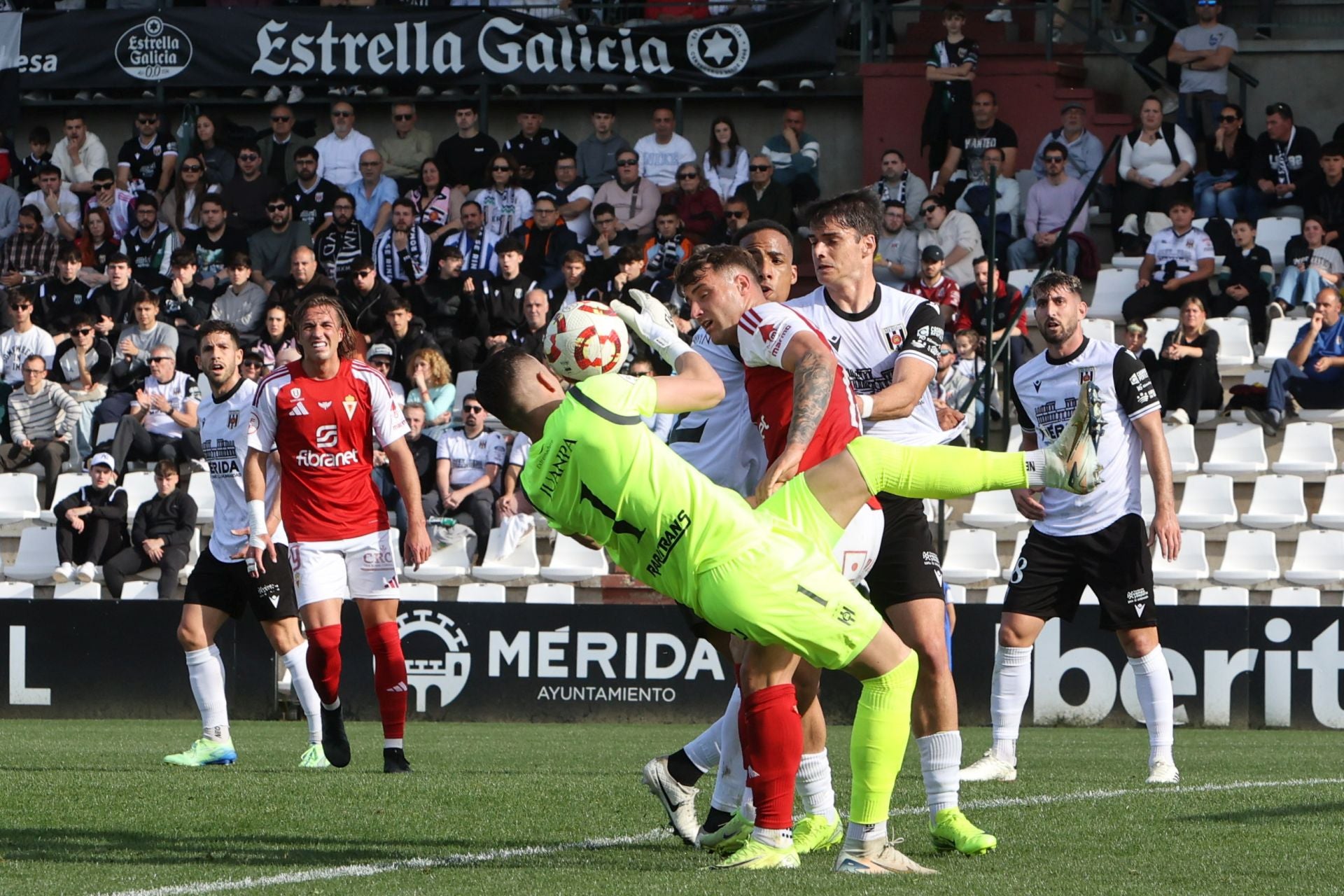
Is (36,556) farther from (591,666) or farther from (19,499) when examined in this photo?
(591,666)

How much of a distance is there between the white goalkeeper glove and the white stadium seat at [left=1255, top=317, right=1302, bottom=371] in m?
12.4

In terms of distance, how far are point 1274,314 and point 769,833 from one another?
13059 millimetres

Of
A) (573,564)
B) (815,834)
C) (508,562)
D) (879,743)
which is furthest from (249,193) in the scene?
(879,743)

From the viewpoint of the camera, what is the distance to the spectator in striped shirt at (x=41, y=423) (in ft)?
58.5

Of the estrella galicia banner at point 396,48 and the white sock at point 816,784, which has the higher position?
the estrella galicia banner at point 396,48

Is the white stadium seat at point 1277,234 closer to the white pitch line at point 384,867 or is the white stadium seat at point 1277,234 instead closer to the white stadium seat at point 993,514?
the white stadium seat at point 993,514

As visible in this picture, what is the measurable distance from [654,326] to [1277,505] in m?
11.3

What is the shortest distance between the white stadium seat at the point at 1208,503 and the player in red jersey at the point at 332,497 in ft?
28.1

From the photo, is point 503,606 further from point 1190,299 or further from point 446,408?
point 1190,299

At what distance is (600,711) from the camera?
1434cm

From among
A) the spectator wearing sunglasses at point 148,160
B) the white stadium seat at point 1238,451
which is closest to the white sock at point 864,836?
the white stadium seat at point 1238,451

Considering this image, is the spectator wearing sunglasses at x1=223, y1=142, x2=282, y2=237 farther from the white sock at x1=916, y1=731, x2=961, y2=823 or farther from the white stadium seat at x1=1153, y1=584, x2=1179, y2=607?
the white sock at x1=916, y1=731, x2=961, y2=823

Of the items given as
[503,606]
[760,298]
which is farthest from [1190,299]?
[760,298]

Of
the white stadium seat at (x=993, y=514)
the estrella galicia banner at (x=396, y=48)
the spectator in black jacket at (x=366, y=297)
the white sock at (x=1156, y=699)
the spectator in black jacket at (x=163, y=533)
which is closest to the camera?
the white sock at (x=1156, y=699)
